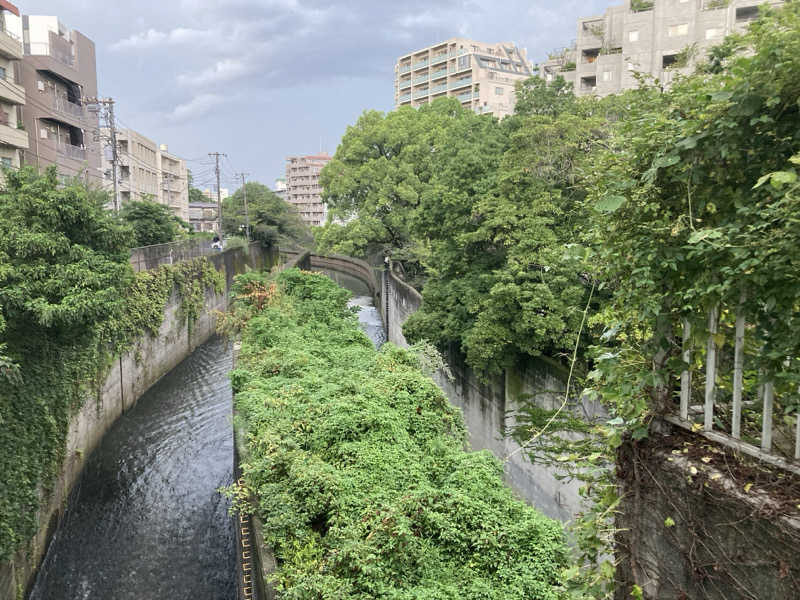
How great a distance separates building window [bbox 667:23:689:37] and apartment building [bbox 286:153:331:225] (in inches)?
3175

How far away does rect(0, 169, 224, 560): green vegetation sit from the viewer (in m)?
9.37

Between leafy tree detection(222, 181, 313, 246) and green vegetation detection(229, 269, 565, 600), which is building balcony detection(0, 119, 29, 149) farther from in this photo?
leafy tree detection(222, 181, 313, 246)

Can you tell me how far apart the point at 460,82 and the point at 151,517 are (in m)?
57.2

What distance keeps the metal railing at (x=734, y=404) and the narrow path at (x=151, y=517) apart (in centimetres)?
971

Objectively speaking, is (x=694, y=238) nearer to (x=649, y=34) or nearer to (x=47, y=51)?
(x=47, y=51)

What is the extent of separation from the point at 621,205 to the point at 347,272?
49351mm

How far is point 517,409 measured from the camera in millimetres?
12047

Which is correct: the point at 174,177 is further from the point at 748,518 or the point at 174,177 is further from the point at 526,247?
the point at 748,518

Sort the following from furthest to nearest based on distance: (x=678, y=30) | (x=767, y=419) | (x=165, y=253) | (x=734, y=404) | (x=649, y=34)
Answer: (x=649, y=34) → (x=678, y=30) → (x=165, y=253) → (x=734, y=404) → (x=767, y=419)

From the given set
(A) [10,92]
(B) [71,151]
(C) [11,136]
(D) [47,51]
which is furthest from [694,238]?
(D) [47,51]

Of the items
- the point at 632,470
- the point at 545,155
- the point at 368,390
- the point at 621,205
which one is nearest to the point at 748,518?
the point at 632,470

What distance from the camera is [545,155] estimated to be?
1245cm

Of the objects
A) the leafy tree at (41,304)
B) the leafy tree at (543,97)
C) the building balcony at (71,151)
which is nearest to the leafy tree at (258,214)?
the building balcony at (71,151)

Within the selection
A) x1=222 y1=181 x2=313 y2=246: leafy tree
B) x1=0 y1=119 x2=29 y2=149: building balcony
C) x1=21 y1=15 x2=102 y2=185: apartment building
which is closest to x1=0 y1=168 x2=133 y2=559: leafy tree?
x1=0 y1=119 x2=29 y2=149: building balcony
